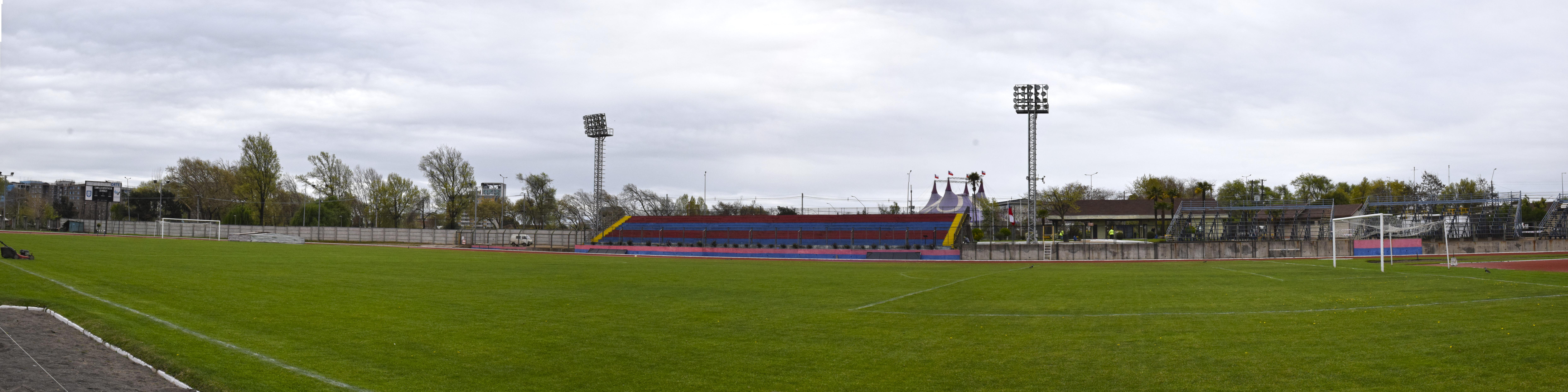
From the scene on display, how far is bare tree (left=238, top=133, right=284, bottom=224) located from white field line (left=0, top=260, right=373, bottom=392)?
288 ft

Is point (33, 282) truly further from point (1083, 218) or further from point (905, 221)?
point (1083, 218)

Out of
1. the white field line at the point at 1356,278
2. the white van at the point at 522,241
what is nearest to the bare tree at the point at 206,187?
the white van at the point at 522,241

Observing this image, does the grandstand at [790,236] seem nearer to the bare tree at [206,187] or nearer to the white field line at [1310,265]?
the white field line at [1310,265]

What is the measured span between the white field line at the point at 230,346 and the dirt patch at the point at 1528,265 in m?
33.6

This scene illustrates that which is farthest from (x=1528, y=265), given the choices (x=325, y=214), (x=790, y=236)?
(x=325, y=214)

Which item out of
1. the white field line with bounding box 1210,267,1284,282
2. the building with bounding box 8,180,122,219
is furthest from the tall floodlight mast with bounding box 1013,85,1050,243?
the building with bounding box 8,180,122,219

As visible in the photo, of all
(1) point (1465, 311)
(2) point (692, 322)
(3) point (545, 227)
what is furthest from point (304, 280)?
(3) point (545, 227)

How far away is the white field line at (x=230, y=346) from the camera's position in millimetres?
9547

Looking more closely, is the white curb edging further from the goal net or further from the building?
the building

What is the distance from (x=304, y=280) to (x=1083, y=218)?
100 meters

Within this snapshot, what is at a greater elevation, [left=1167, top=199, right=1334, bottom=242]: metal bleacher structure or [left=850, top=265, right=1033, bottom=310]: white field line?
[left=1167, top=199, right=1334, bottom=242]: metal bleacher structure

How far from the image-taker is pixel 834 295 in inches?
856

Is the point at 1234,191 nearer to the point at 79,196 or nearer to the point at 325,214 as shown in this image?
the point at 325,214

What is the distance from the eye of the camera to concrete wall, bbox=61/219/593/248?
257 feet
